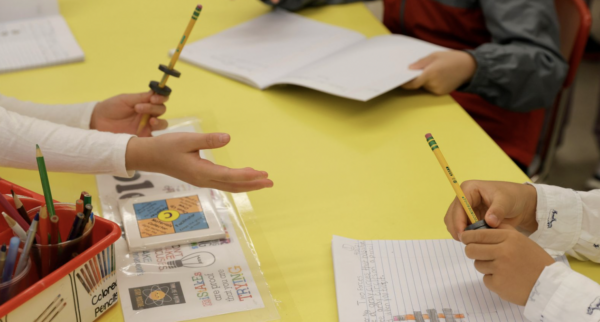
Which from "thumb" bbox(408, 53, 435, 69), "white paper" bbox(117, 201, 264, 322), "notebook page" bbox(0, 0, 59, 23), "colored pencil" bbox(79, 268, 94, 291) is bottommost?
"white paper" bbox(117, 201, 264, 322)

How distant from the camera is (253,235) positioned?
81 cm

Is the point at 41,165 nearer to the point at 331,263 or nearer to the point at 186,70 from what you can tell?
the point at 331,263

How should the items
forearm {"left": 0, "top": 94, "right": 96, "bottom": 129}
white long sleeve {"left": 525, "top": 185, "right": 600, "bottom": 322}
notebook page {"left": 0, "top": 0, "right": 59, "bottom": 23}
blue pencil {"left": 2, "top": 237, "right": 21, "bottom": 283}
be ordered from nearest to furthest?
1. blue pencil {"left": 2, "top": 237, "right": 21, "bottom": 283}
2. white long sleeve {"left": 525, "top": 185, "right": 600, "bottom": 322}
3. forearm {"left": 0, "top": 94, "right": 96, "bottom": 129}
4. notebook page {"left": 0, "top": 0, "right": 59, "bottom": 23}

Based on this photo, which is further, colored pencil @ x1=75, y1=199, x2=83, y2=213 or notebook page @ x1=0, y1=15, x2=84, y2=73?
notebook page @ x1=0, y1=15, x2=84, y2=73

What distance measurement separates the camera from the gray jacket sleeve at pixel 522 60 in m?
1.22

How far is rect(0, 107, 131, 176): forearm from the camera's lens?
784 millimetres

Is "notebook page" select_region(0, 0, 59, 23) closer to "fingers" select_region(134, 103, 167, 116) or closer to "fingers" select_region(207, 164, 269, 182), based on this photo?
"fingers" select_region(134, 103, 167, 116)

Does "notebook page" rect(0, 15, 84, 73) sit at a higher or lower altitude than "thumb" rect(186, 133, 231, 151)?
higher

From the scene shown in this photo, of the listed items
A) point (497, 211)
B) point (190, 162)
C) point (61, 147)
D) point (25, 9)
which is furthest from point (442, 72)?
point (25, 9)

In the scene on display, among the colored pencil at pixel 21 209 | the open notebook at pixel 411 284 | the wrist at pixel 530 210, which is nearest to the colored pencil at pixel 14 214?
the colored pencil at pixel 21 209

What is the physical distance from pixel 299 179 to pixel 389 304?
0.29m

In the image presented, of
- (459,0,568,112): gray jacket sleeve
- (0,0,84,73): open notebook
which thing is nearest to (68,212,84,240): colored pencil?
(0,0,84,73): open notebook

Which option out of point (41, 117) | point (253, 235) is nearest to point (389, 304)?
point (253, 235)

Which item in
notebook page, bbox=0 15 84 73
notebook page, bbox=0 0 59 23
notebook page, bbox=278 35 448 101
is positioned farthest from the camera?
notebook page, bbox=0 0 59 23
